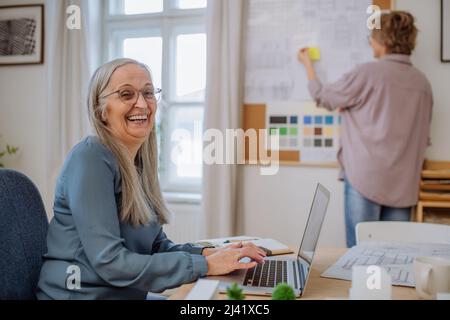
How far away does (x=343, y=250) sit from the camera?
134 cm

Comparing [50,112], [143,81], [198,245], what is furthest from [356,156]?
[50,112]

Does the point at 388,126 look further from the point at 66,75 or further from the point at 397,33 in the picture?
the point at 66,75

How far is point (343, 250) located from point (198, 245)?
1.36 feet

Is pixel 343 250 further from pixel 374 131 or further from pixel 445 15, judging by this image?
pixel 445 15

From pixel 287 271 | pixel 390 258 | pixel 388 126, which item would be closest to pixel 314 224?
pixel 287 271

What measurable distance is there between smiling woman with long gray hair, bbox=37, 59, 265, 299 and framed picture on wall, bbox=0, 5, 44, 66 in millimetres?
2387

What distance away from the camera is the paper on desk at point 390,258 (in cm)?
106

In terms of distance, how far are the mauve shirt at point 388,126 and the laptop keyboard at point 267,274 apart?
121 centimetres

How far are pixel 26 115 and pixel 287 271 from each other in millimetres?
2806

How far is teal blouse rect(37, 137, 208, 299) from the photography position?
3.12 feet

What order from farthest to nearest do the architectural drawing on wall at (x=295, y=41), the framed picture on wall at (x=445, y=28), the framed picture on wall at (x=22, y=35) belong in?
the framed picture on wall at (x=22, y=35), the architectural drawing on wall at (x=295, y=41), the framed picture on wall at (x=445, y=28)

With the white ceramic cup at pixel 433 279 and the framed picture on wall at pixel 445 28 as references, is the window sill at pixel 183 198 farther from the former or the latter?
the white ceramic cup at pixel 433 279

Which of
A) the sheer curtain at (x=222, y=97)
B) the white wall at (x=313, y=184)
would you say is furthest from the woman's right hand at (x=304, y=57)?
the white wall at (x=313, y=184)

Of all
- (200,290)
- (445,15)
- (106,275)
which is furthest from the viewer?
(445,15)
